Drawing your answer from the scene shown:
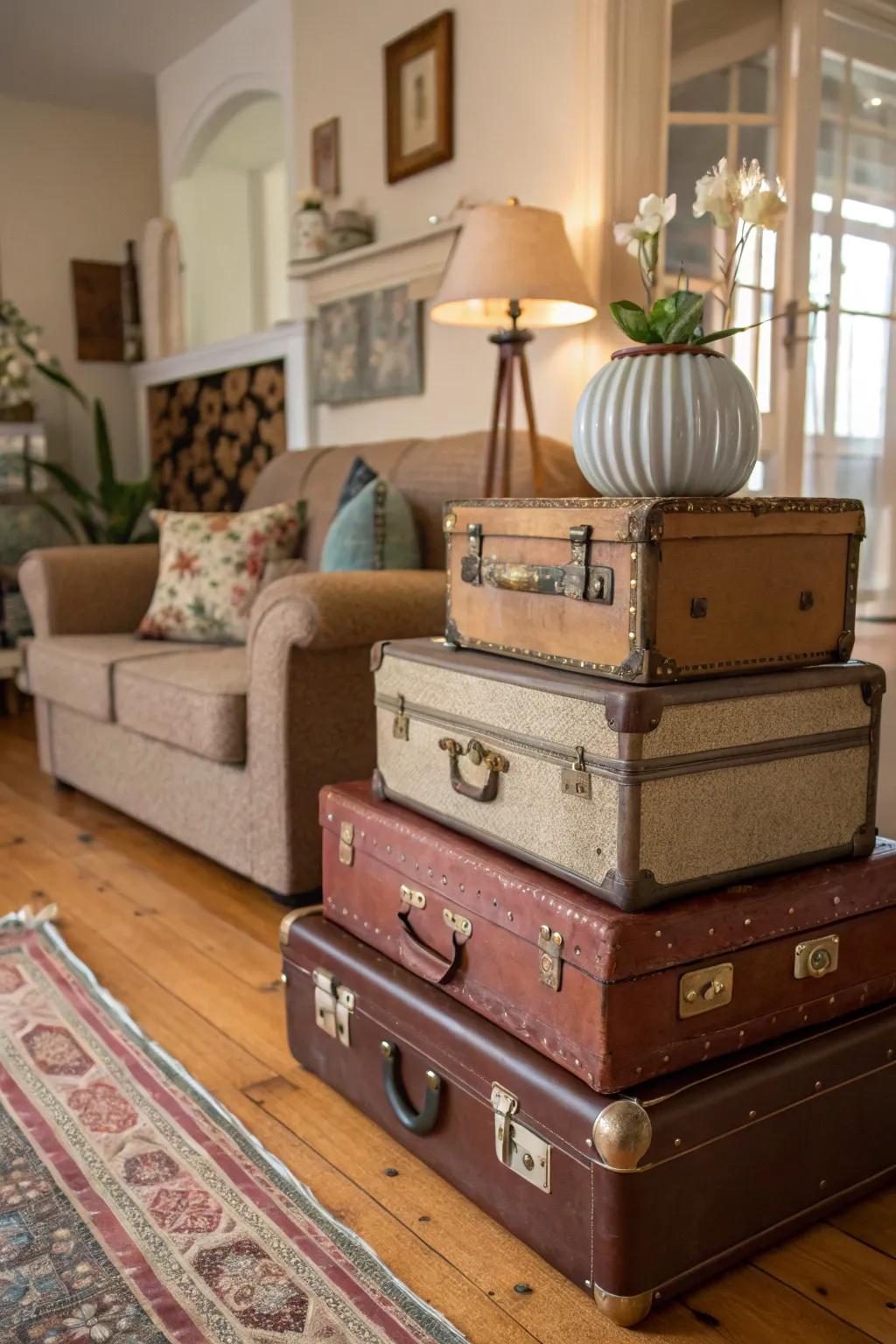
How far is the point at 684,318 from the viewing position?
1224 mm

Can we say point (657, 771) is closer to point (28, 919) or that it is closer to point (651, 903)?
point (651, 903)

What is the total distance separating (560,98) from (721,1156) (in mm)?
2564

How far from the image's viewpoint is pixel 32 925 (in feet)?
6.99

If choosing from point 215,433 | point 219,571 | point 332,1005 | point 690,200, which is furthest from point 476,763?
point 215,433

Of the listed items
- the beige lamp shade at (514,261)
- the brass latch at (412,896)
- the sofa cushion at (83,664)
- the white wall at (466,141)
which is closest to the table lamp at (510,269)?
the beige lamp shade at (514,261)

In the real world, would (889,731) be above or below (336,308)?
below

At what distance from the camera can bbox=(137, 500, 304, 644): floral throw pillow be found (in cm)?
283

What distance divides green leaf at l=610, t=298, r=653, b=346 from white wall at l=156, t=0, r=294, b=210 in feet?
10.2

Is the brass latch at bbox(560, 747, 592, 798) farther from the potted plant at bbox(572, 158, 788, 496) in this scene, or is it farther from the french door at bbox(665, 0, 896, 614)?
the french door at bbox(665, 0, 896, 614)

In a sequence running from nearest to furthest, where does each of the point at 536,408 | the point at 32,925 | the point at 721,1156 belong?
1. the point at 721,1156
2. the point at 32,925
3. the point at 536,408

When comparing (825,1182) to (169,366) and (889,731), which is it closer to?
(889,731)

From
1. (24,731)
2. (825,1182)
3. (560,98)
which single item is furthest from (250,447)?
(825,1182)

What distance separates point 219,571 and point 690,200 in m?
2.57

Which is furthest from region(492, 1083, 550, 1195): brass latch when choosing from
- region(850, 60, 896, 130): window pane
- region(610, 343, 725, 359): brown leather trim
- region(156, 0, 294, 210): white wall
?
region(156, 0, 294, 210): white wall
